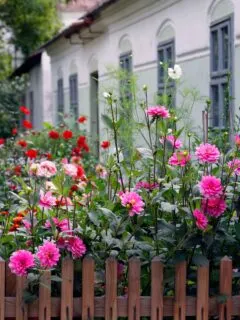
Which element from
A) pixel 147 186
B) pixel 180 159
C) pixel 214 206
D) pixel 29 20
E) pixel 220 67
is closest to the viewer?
pixel 214 206

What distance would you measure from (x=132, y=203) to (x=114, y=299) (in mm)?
474

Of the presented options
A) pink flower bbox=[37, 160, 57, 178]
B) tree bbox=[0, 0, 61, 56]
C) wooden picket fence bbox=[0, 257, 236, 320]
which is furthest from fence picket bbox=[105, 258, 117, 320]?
tree bbox=[0, 0, 61, 56]

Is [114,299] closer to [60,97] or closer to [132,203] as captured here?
[132,203]

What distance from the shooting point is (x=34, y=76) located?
Answer: 3050 centimetres

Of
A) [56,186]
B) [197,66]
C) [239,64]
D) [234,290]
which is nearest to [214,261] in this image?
[234,290]

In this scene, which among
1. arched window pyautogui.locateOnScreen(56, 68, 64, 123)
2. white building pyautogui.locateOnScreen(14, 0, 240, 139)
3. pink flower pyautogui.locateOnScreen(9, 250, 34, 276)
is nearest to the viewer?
pink flower pyautogui.locateOnScreen(9, 250, 34, 276)

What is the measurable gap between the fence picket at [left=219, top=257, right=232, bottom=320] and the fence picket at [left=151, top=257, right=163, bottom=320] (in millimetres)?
301

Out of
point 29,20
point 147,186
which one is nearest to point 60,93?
point 29,20

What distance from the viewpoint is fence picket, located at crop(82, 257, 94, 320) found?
493cm

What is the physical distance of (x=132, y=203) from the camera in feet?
16.5

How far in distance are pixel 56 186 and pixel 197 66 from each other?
6880mm

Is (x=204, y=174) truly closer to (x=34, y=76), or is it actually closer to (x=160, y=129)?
(x=160, y=129)

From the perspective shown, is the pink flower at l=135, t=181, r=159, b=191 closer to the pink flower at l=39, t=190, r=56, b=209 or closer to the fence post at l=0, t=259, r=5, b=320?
the pink flower at l=39, t=190, r=56, b=209

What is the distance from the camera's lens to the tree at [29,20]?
27.3 meters
